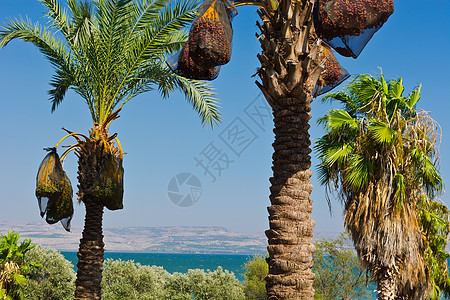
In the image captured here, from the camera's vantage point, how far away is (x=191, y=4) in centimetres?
1090

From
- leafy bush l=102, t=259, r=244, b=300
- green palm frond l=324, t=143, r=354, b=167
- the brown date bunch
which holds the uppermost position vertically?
green palm frond l=324, t=143, r=354, b=167

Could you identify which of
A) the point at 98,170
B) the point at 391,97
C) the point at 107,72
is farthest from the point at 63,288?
the point at 391,97

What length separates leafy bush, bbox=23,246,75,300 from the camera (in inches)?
593

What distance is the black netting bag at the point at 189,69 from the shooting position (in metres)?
5.73

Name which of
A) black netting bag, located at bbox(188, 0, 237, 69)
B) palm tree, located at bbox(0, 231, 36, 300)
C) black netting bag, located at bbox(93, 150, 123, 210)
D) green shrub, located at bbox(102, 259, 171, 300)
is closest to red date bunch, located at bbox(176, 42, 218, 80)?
black netting bag, located at bbox(188, 0, 237, 69)

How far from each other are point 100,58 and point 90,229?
3.90m

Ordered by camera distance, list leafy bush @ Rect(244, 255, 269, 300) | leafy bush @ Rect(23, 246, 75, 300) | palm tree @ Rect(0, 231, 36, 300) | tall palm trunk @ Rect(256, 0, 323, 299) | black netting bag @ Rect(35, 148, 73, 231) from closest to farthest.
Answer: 1. tall palm trunk @ Rect(256, 0, 323, 299)
2. black netting bag @ Rect(35, 148, 73, 231)
3. palm tree @ Rect(0, 231, 36, 300)
4. leafy bush @ Rect(23, 246, 75, 300)
5. leafy bush @ Rect(244, 255, 269, 300)

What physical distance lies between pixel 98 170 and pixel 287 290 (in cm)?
632

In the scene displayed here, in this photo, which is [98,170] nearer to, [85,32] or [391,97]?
[85,32]

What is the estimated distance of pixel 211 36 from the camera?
513 centimetres

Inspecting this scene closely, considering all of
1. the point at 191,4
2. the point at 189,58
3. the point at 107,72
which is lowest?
the point at 189,58

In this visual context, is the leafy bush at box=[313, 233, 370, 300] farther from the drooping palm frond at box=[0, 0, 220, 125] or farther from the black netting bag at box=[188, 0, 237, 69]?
the black netting bag at box=[188, 0, 237, 69]

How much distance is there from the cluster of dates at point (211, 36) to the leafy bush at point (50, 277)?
12335 mm

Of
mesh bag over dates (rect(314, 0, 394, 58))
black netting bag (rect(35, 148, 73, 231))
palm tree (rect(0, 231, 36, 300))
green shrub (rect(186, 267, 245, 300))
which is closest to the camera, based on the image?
→ mesh bag over dates (rect(314, 0, 394, 58))
